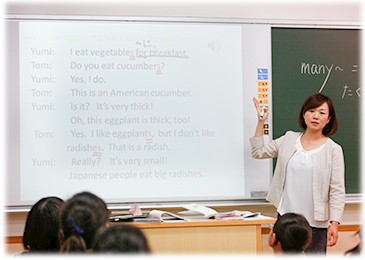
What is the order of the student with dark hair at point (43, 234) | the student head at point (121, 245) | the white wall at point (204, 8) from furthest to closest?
the white wall at point (204, 8), the student with dark hair at point (43, 234), the student head at point (121, 245)

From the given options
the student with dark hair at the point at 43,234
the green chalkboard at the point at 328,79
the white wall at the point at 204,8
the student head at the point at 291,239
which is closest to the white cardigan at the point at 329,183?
the green chalkboard at the point at 328,79

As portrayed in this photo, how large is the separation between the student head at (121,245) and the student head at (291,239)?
0.79 m

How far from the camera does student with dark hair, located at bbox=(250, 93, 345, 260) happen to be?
1979mm

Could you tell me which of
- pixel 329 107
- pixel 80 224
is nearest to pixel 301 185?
pixel 329 107

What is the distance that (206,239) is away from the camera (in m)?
1.82

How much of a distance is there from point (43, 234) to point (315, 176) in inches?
67.5

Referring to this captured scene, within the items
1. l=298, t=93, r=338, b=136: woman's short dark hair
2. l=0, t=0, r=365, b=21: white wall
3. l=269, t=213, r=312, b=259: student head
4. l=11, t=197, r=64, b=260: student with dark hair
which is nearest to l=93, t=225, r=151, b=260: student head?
l=11, t=197, r=64, b=260: student with dark hair

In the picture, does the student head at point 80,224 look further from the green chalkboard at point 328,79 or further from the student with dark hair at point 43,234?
the green chalkboard at point 328,79

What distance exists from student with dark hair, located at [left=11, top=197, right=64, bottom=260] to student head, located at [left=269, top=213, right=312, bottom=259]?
99cm

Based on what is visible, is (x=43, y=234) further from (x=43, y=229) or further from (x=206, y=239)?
(x=206, y=239)

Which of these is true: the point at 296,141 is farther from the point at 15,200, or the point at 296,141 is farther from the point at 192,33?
the point at 15,200

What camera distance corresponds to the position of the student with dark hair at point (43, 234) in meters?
1.21

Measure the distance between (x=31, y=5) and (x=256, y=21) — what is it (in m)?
1.96

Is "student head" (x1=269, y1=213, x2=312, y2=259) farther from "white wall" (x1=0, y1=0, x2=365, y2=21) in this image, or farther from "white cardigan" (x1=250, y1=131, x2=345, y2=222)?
"white wall" (x1=0, y1=0, x2=365, y2=21)
